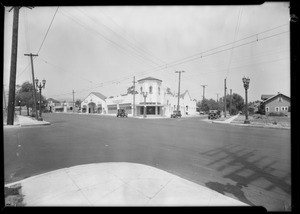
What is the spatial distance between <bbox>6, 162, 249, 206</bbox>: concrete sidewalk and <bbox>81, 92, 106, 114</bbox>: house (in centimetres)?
4765

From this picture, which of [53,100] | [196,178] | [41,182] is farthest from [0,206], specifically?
[53,100]

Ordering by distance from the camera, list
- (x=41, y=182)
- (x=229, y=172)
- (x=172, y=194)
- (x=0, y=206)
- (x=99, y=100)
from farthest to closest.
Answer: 1. (x=99, y=100)
2. (x=229, y=172)
3. (x=41, y=182)
4. (x=172, y=194)
5. (x=0, y=206)

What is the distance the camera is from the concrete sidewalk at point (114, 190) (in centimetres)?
310

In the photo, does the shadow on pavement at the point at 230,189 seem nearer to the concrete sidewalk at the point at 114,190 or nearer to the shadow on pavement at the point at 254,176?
the shadow on pavement at the point at 254,176

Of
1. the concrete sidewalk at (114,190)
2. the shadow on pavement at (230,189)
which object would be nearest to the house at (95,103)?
the concrete sidewalk at (114,190)

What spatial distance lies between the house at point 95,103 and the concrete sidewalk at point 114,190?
47.6m

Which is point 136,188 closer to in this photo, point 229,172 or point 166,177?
point 166,177

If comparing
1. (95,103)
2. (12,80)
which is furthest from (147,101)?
(12,80)

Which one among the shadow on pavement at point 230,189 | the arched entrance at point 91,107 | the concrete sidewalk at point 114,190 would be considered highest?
the arched entrance at point 91,107

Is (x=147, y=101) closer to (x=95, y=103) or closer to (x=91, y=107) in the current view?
(x=95, y=103)

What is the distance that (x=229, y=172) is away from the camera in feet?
15.6
